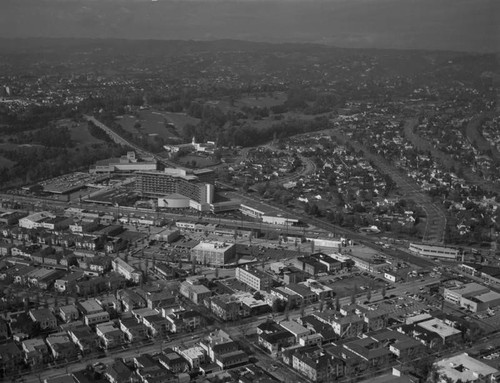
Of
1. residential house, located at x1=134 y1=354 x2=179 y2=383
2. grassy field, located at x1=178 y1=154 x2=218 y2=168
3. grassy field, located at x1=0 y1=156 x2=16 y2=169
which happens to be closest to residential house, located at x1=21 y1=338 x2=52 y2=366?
residential house, located at x1=134 y1=354 x2=179 y2=383

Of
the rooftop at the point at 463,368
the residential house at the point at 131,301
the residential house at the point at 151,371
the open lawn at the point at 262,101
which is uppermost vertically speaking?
the open lawn at the point at 262,101

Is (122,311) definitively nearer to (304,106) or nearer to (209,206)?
(209,206)

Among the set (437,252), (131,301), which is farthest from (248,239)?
(131,301)

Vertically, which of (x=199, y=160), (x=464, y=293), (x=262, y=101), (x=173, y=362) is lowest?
(x=199, y=160)

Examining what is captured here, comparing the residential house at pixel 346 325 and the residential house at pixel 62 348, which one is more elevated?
the residential house at pixel 346 325

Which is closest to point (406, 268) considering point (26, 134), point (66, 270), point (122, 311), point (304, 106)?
point (122, 311)

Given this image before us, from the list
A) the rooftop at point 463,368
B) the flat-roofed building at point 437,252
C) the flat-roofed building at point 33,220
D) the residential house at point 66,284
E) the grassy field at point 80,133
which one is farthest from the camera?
the grassy field at point 80,133

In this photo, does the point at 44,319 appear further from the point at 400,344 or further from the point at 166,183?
the point at 166,183

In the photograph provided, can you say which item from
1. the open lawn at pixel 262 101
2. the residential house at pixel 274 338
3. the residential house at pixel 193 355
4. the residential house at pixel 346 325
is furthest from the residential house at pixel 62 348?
the open lawn at pixel 262 101

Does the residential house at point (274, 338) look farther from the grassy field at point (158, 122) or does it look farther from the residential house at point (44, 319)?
the grassy field at point (158, 122)
